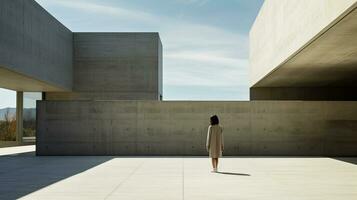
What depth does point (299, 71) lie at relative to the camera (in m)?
20.9

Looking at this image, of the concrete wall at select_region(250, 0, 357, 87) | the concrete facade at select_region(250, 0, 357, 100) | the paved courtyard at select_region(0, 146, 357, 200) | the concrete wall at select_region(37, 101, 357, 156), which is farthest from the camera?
the concrete wall at select_region(37, 101, 357, 156)

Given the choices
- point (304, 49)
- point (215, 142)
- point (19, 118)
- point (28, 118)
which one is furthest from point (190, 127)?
point (19, 118)

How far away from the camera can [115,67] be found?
3039cm

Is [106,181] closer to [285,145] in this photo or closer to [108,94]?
[285,145]

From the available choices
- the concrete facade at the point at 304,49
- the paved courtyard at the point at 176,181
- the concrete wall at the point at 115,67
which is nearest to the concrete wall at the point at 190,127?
the concrete facade at the point at 304,49

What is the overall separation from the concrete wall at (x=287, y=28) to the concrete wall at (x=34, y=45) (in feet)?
36.1

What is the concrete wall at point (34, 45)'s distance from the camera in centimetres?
1902

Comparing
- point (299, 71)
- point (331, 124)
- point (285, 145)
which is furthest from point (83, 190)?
point (299, 71)

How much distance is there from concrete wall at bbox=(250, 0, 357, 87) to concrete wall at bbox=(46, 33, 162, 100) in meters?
6.91

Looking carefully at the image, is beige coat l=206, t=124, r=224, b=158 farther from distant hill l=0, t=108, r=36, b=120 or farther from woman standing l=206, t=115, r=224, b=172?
distant hill l=0, t=108, r=36, b=120

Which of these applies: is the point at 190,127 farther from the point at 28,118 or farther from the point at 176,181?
the point at 28,118

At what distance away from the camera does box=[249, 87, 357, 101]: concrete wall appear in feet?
89.6

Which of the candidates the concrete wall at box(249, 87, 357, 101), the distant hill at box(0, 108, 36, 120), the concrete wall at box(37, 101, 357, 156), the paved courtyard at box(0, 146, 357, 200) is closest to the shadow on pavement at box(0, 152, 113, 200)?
the paved courtyard at box(0, 146, 357, 200)

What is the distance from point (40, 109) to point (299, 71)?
37.4ft
